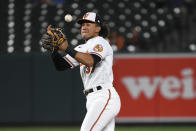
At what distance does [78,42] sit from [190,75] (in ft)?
7.61

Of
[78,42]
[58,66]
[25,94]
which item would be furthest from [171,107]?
[58,66]

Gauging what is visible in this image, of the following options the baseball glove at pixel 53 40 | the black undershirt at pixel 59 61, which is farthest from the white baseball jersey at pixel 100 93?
the baseball glove at pixel 53 40

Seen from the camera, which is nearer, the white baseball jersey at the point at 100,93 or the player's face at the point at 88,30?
the white baseball jersey at the point at 100,93

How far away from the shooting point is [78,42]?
9109mm

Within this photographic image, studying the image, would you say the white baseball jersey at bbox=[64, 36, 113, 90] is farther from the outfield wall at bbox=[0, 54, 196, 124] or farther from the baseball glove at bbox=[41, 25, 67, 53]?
the outfield wall at bbox=[0, 54, 196, 124]

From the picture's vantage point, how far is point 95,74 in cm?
447

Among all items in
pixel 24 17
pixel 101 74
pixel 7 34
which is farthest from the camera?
pixel 24 17

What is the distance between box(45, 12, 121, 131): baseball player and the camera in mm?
4320

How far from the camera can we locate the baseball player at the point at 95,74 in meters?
4.32

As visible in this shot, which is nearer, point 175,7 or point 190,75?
point 190,75

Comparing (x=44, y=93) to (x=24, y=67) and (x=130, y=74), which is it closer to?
(x=24, y=67)

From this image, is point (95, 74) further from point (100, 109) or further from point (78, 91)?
point (78, 91)

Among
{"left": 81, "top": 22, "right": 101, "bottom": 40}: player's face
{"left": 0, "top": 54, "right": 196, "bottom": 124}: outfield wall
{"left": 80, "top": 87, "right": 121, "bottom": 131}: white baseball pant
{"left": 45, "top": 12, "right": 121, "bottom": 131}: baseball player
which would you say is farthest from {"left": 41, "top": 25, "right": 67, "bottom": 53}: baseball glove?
{"left": 0, "top": 54, "right": 196, "bottom": 124}: outfield wall

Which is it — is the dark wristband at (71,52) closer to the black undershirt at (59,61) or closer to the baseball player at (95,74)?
the baseball player at (95,74)
